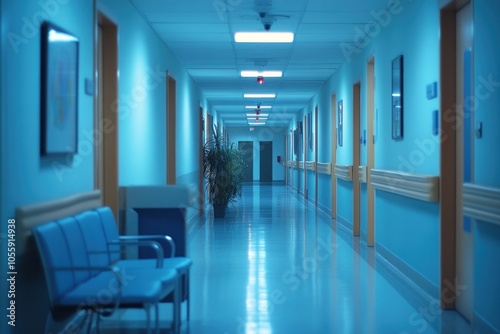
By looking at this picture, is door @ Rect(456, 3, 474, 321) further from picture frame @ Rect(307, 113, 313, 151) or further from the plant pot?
picture frame @ Rect(307, 113, 313, 151)

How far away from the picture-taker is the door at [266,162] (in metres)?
30.4

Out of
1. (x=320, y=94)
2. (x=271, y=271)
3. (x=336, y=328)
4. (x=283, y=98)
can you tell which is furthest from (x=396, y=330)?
(x=283, y=98)

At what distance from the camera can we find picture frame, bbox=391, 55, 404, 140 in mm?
6082

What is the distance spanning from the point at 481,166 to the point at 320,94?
9.90 meters

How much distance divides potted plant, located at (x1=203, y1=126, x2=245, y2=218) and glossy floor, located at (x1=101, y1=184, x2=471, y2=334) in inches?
111

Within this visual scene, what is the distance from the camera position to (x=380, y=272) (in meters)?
6.21

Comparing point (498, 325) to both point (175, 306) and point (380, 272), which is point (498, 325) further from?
point (380, 272)

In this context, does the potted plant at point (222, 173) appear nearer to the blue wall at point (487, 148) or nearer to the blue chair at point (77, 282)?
the blue wall at point (487, 148)

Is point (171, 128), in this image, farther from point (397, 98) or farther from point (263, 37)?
point (397, 98)

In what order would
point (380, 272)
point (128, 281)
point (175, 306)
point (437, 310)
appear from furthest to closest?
point (380, 272), point (437, 310), point (175, 306), point (128, 281)

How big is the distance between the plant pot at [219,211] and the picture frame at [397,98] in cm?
596

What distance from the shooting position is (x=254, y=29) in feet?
24.6

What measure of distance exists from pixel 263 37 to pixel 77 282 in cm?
517

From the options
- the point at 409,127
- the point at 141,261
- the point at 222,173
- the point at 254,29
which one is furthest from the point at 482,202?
the point at 222,173
